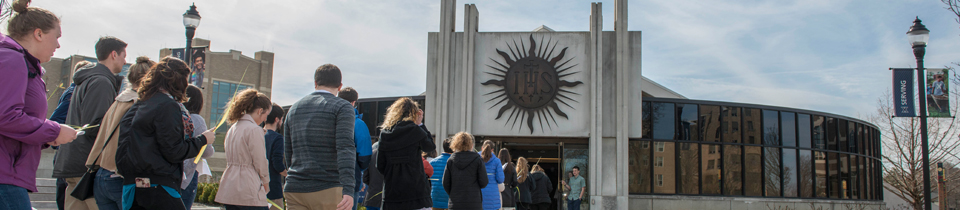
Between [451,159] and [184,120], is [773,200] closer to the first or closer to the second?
[451,159]

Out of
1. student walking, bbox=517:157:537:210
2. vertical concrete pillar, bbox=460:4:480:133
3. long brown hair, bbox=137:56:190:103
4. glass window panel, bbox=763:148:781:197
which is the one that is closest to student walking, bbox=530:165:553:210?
student walking, bbox=517:157:537:210

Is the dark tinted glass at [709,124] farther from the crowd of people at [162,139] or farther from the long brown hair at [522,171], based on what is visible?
the crowd of people at [162,139]

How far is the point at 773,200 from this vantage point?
16.6 m

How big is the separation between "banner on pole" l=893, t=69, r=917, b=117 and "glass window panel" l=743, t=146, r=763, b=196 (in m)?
4.45

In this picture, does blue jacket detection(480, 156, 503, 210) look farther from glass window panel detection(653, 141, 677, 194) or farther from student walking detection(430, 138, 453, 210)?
glass window panel detection(653, 141, 677, 194)

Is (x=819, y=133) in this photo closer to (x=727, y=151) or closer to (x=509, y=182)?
(x=727, y=151)

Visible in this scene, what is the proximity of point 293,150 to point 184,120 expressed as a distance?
2.74 feet

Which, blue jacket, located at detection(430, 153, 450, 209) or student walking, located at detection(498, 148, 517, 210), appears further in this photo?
student walking, located at detection(498, 148, 517, 210)

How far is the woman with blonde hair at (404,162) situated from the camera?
541cm

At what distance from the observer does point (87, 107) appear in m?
4.12

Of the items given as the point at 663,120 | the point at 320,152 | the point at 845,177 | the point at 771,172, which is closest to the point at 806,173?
the point at 771,172

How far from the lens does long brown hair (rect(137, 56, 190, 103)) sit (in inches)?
139

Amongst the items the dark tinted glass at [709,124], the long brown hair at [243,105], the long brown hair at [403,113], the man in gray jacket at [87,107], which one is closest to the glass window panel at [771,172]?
the dark tinted glass at [709,124]

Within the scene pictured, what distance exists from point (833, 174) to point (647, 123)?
6.23 metres
